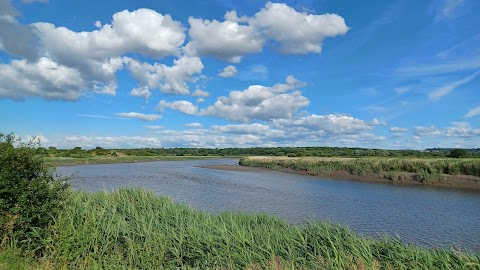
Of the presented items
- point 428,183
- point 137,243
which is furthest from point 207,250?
point 428,183

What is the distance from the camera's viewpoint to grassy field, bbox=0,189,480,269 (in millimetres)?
7074

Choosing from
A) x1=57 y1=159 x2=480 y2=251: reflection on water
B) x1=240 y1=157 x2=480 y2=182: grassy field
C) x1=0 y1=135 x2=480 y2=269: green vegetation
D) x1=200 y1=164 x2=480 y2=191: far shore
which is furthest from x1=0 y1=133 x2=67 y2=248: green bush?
x1=240 y1=157 x2=480 y2=182: grassy field

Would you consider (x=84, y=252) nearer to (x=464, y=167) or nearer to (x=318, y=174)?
(x=464, y=167)

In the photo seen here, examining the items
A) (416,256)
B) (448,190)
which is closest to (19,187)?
(416,256)

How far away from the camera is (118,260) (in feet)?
24.9

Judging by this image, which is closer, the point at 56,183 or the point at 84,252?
the point at 84,252

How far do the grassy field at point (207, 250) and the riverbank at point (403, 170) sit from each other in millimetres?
25194

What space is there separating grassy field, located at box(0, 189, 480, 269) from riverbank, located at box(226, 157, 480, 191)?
25194 millimetres


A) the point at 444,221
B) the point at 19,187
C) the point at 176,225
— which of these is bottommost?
the point at 444,221

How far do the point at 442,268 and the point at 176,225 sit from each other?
6183mm

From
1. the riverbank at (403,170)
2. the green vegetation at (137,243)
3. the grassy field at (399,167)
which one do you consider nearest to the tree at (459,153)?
the grassy field at (399,167)

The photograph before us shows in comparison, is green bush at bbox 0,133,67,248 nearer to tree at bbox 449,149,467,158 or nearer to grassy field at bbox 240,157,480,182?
grassy field at bbox 240,157,480,182

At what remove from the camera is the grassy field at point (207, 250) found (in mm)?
7074

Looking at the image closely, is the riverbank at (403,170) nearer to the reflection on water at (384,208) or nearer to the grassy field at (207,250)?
the reflection on water at (384,208)
